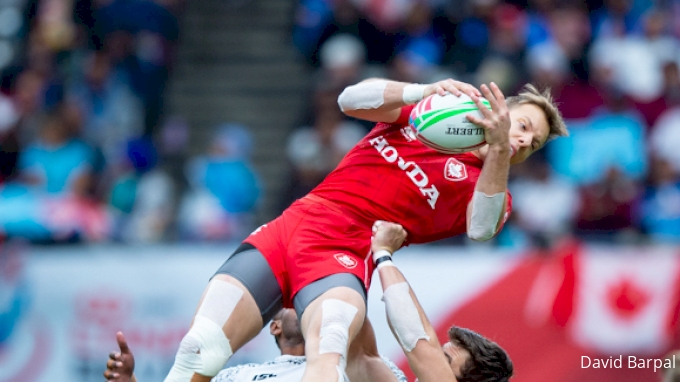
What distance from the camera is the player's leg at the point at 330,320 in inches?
173

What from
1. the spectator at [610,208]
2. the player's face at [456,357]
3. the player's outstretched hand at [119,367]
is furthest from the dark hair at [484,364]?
the spectator at [610,208]

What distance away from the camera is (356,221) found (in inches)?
196

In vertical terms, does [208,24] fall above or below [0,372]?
above

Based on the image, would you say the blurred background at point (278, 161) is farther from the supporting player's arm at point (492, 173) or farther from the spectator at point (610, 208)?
the supporting player's arm at point (492, 173)

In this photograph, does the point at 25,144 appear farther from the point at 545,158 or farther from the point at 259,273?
the point at 259,273

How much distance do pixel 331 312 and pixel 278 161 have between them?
814 centimetres

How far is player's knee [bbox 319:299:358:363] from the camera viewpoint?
443 centimetres

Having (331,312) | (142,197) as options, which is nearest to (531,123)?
(331,312)

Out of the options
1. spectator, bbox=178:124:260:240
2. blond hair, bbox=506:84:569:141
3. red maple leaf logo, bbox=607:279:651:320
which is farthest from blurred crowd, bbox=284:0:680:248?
blond hair, bbox=506:84:569:141

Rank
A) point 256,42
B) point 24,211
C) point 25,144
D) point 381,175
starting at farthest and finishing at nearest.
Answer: point 256,42 < point 25,144 < point 24,211 < point 381,175

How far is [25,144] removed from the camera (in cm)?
1121

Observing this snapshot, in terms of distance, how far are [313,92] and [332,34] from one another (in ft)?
2.61

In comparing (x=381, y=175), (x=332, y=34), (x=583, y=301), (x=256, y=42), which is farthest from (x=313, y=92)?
(x=381, y=175)

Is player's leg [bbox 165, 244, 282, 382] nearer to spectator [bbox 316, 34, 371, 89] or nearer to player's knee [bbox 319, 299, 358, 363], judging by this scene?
player's knee [bbox 319, 299, 358, 363]
